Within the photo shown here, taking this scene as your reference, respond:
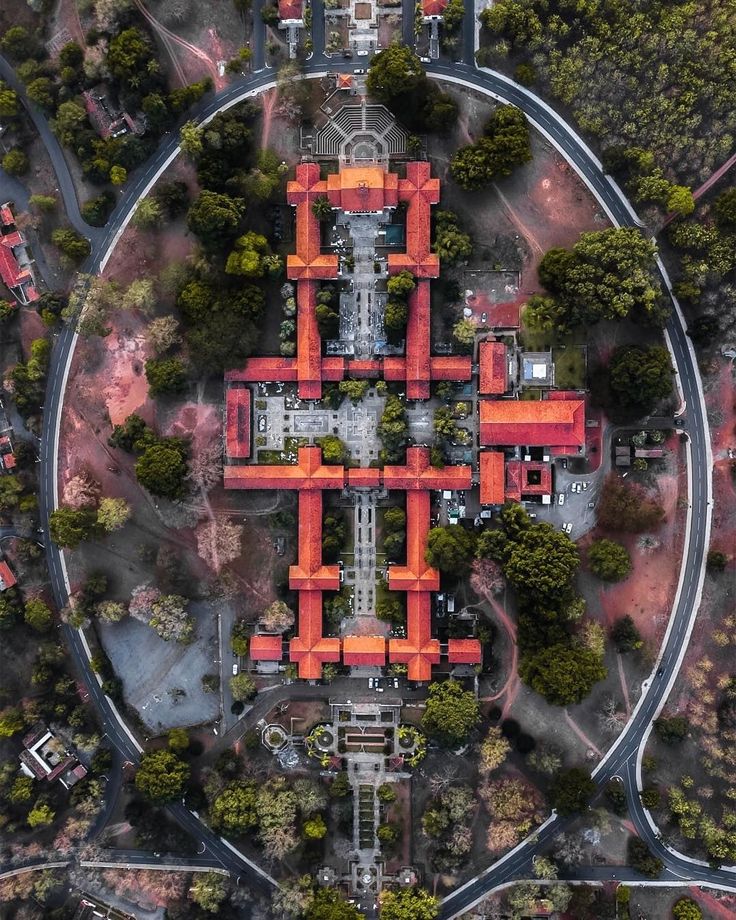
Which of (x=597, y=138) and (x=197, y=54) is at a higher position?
(x=197, y=54)

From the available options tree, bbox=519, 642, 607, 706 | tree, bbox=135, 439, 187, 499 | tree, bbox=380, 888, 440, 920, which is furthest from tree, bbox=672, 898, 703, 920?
tree, bbox=135, 439, 187, 499

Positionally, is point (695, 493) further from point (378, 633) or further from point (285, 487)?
point (285, 487)

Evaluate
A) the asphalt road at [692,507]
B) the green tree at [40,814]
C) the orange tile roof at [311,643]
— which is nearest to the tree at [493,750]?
the asphalt road at [692,507]

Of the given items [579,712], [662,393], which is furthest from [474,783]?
[662,393]

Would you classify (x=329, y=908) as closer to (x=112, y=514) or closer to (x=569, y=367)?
(x=112, y=514)

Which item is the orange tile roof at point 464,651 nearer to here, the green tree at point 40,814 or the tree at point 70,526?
the tree at point 70,526

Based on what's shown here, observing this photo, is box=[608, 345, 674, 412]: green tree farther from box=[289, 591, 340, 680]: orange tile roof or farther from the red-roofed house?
the red-roofed house
